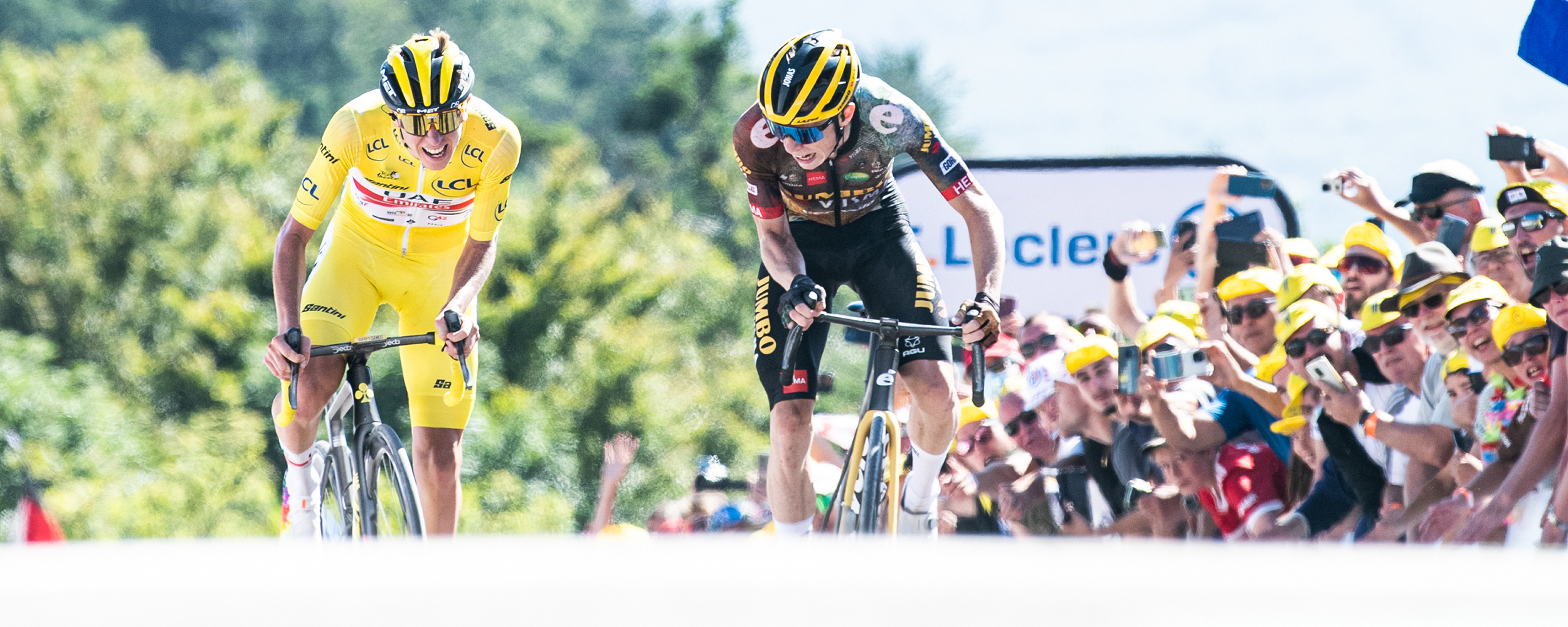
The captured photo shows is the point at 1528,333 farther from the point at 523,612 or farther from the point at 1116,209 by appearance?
the point at 523,612

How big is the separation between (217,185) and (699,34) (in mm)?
32404

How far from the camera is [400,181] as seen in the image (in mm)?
6469

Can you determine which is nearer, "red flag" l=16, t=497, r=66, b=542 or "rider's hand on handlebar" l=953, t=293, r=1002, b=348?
"rider's hand on handlebar" l=953, t=293, r=1002, b=348

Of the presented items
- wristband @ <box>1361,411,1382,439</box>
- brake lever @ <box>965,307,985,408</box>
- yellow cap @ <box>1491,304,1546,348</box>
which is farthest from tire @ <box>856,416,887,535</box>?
yellow cap @ <box>1491,304,1546,348</box>

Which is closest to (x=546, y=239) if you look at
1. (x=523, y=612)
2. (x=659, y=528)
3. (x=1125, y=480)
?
(x=659, y=528)

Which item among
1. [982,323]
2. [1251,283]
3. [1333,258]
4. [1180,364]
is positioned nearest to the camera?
[982,323]

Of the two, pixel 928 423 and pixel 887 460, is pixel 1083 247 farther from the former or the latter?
pixel 887 460

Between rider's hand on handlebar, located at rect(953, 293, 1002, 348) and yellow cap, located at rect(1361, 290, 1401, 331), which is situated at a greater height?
yellow cap, located at rect(1361, 290, 1401, 331)

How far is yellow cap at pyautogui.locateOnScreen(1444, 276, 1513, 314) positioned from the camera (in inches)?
223

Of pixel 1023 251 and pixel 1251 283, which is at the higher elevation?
pixel 1023 251

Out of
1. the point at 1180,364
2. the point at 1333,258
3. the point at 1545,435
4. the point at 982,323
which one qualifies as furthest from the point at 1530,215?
the point at 982,323

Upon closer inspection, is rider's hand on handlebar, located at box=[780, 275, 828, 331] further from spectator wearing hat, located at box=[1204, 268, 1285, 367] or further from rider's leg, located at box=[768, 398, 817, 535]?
spectator wearing hat, located at box=[1204, 268, 1285, 367]

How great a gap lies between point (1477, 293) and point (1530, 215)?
628 mm

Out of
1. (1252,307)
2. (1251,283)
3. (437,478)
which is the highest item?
(1251,283)
